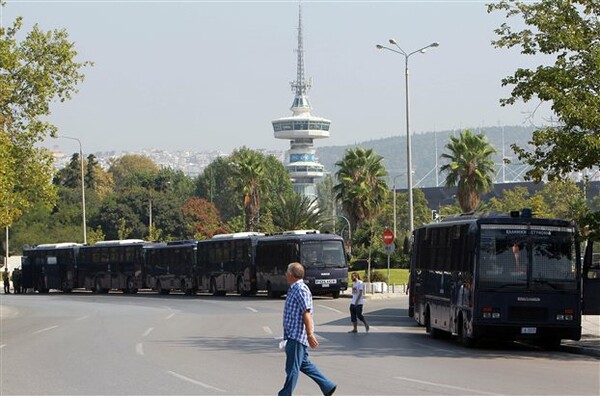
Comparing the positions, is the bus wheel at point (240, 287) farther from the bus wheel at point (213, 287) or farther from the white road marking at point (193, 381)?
the white road marking at point (193, 381)

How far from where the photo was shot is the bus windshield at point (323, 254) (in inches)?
2157

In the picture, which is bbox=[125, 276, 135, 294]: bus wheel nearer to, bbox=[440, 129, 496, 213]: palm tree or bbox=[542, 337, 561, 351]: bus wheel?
bbox=[440, 129, 496, 213]: palm tree

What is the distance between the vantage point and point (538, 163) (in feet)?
87.2

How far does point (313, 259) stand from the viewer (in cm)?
5484

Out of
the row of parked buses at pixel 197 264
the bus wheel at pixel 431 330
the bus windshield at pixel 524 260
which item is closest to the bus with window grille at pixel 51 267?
the row of parked buses at pixel 197 264

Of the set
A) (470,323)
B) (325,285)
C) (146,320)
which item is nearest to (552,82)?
(470,323)

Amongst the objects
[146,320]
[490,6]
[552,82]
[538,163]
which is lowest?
[146,320]

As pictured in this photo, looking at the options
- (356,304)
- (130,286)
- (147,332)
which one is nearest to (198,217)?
(130,286)

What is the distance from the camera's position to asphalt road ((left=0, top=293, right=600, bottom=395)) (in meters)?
17.5

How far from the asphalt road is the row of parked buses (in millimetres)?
15985

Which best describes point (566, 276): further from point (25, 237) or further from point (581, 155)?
point (25, 237)

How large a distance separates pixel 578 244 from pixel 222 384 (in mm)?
11049

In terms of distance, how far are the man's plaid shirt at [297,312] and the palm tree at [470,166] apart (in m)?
63.1

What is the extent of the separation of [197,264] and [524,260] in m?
43.2
